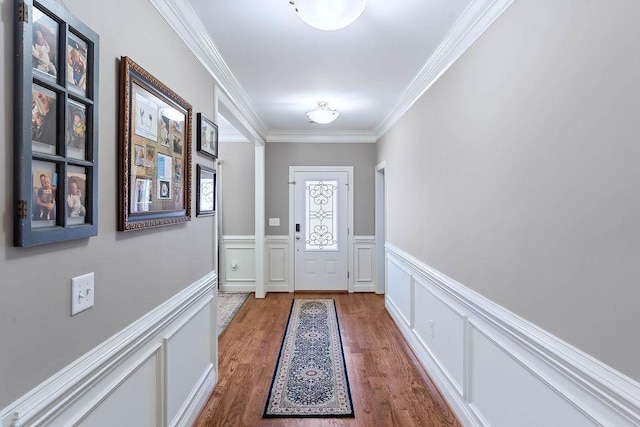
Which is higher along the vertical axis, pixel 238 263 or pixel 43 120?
pixel 43 120

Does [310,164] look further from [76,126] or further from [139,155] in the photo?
[76,126]

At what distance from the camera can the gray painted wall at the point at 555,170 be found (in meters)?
0.99

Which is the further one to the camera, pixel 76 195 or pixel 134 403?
pixel 134 403

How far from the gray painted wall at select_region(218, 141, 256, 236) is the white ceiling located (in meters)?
1.46

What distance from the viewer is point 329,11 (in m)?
1.55

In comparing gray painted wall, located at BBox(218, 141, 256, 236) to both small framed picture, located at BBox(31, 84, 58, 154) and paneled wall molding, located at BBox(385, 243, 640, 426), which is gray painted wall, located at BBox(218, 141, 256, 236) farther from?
small framed picture, located at BBox(31, 84, 58, 154)

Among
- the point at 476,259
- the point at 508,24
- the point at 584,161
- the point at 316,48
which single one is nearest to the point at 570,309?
the point at 584,161

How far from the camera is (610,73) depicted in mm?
1030

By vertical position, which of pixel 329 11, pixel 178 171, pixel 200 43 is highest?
pixel 200 43

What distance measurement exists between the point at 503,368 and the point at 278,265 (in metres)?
3.81

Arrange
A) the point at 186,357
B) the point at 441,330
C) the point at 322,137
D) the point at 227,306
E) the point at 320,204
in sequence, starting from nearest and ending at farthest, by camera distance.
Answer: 1. the point at 186,357
2. the point at 441,330
3. the point at 227,306
4. the point at 322,137
5. the point at 320,204

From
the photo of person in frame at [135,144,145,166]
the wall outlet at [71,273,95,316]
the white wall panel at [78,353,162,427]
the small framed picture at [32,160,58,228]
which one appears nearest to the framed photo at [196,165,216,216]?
the photo of person in frame at [135,144,145,166]

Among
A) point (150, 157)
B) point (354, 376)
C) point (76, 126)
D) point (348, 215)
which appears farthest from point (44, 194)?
point (348, 215)

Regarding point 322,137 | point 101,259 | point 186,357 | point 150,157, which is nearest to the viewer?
point 101,259
